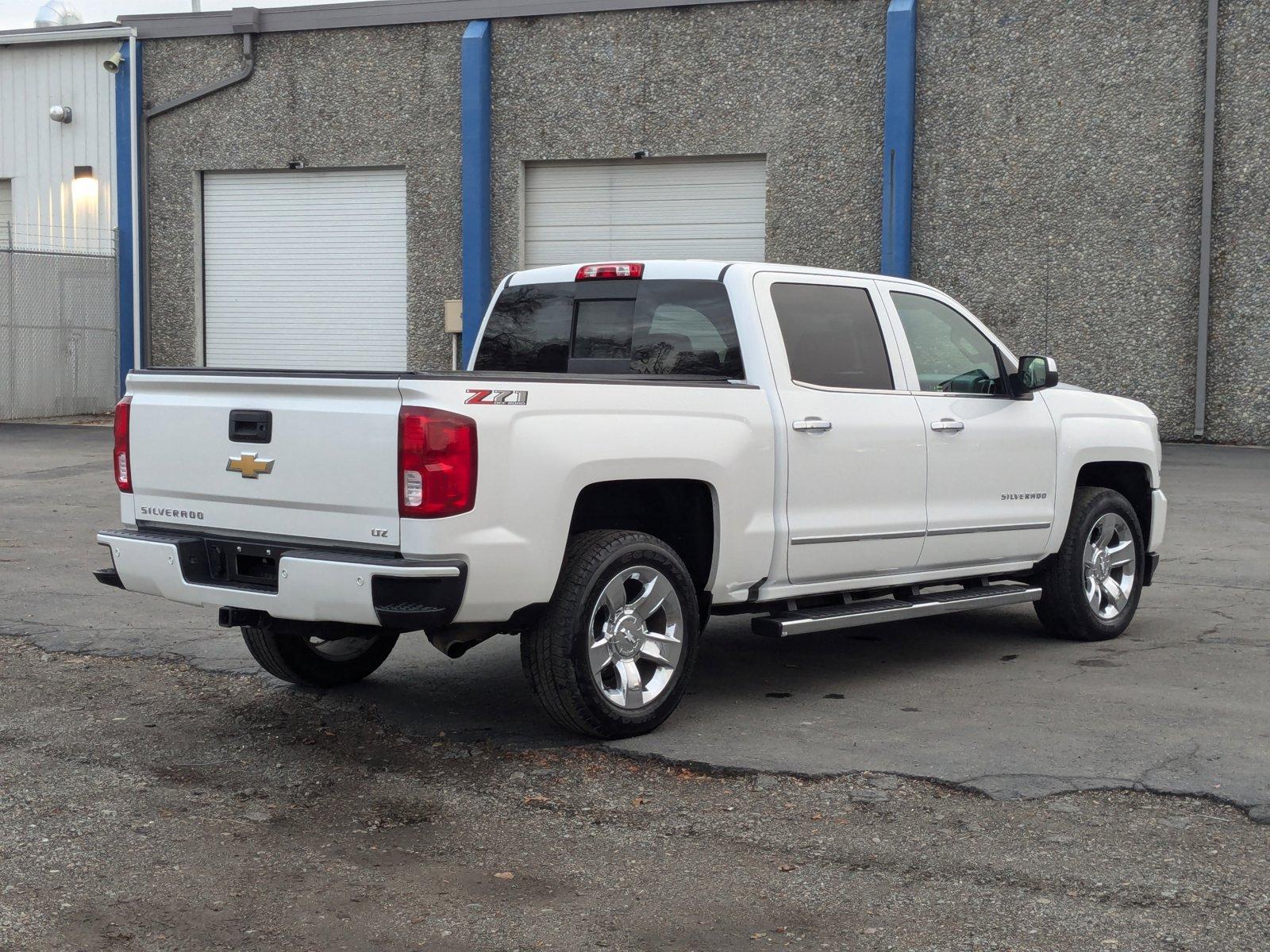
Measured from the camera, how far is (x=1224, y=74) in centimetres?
2053

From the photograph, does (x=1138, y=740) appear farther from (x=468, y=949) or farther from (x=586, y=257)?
(x=586, y=257)


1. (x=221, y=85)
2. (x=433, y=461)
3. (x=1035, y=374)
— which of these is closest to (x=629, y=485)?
(x=433, y=461)

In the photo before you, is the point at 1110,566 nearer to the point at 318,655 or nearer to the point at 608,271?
the point at 608,271

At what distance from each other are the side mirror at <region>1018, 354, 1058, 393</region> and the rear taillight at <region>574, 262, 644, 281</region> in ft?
6.70

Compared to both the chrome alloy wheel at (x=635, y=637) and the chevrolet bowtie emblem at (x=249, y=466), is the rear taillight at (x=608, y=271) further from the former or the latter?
the chevrolet bowtie emblem at (x=249, y=466)

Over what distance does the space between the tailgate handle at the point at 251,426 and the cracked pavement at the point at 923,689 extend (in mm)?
1364

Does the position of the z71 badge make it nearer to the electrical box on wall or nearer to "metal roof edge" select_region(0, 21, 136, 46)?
the electrical box on wall

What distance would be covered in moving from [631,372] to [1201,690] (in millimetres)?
2926

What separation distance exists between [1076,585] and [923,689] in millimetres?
1526

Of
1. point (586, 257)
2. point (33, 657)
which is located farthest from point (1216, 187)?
point (33, 657)

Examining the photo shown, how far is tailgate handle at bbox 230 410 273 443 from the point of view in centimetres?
558

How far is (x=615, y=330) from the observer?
6973 millimetres

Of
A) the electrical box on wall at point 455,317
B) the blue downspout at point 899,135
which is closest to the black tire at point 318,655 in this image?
the blue downspout at point 899,135

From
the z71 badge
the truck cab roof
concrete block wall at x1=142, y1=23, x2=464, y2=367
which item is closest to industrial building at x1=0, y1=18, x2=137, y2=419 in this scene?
concrete block wall at x1=142, y1=23, x2=464, y2=367
